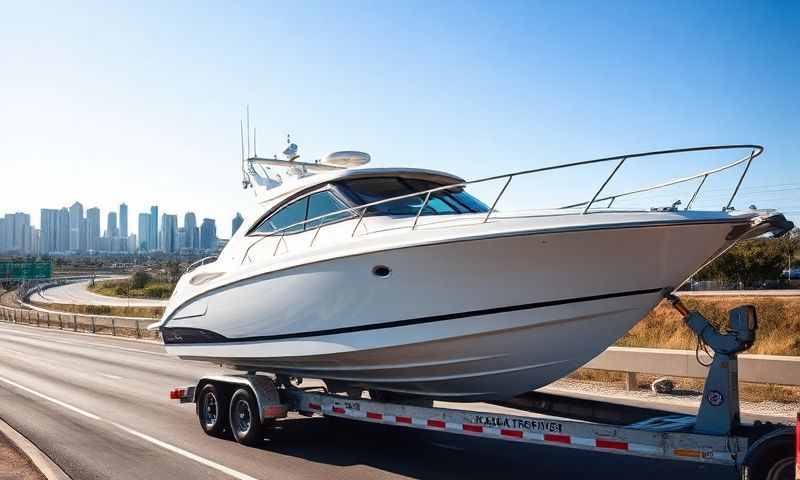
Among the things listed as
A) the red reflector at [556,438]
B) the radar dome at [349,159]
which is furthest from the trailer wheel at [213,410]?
the red reflector at [556,438]

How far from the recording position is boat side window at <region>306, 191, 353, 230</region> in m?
7.53

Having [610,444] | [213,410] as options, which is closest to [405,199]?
[610,444]

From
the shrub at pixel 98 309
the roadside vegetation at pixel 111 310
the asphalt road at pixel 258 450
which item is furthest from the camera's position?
the shrub at pixel 98 309

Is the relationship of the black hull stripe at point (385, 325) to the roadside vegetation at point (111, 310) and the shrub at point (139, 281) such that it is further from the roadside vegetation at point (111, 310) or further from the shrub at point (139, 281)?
the shrub at point (139, 281)

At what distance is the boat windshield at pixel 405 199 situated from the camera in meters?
7.25

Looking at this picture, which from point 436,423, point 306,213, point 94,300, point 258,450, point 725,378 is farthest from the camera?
point 94,300

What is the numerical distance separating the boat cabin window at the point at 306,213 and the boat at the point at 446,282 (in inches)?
0.9

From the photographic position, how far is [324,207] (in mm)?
7836

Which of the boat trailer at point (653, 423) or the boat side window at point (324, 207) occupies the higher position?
the boat side window at point (324, 207)

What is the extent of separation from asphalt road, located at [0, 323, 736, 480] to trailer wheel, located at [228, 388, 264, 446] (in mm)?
133

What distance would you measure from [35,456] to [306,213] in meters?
3.94

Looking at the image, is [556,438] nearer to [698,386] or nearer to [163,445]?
[163,445]

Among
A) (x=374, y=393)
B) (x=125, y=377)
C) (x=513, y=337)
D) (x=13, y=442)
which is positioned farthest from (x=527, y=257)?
(x=125, y=377)

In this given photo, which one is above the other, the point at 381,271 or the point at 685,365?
the point at 381,271
